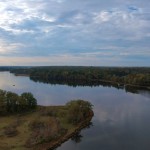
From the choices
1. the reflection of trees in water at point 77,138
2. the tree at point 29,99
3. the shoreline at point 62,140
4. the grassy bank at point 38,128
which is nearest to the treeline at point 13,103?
the tree at point 29,99

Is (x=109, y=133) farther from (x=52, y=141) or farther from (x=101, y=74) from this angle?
(x=101, y=74)

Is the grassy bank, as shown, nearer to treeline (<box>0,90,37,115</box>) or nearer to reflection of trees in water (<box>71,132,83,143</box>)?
reflection of trees in water (<box>71,132,83,143</box>)

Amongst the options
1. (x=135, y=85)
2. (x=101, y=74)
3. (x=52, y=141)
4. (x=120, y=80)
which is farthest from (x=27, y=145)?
(x=101, y=74)

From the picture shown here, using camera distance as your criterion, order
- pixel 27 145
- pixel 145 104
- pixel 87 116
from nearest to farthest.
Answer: pixel 27 145
pixel 87 116
pixel 145 104

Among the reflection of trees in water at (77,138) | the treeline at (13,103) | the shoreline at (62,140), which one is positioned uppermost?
the treeline at (13,103)

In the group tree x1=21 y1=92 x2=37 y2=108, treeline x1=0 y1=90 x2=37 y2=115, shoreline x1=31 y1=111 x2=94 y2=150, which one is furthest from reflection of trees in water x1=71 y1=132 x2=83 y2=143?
tree x1=21 y1=92 x2=37 y2=108

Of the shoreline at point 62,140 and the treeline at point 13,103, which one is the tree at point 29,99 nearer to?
the treeline at point 13,103

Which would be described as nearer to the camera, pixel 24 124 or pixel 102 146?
pixel 102 146

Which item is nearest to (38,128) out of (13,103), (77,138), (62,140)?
(62,140)
